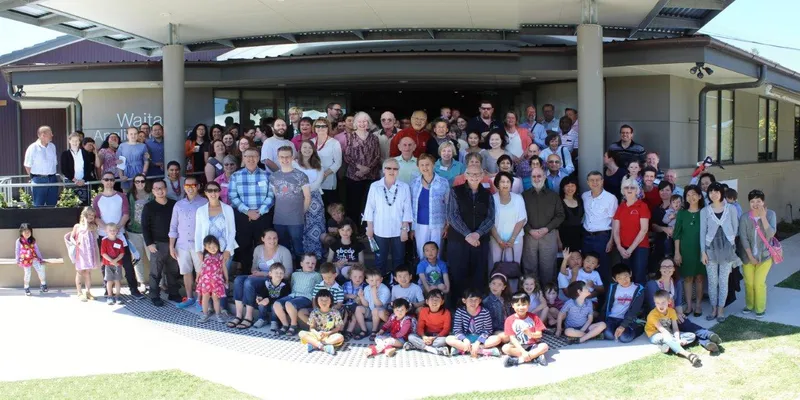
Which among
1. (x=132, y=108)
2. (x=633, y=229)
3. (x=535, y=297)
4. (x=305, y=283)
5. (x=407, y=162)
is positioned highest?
(x=132, y=108)

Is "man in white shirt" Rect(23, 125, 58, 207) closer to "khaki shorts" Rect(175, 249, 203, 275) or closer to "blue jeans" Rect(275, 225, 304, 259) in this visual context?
"khaki shorts" Rect(175, 249, 203, 275)

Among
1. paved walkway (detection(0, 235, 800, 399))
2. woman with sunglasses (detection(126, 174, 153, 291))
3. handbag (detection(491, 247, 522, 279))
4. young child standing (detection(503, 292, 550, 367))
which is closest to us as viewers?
paved walkway (detection(0, 235, 800, 399))

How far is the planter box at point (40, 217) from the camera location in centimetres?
923

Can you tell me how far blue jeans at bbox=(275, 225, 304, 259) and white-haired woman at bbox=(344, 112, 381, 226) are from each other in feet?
3.06

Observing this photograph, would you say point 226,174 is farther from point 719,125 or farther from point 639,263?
point 719,125

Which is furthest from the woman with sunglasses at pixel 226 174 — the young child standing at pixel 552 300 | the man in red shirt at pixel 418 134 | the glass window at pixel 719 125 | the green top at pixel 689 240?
the glass window at pixel 719 125

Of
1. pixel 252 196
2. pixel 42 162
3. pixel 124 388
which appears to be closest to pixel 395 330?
pixel 252 196

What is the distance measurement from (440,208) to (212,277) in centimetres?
255

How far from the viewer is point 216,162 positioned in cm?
898

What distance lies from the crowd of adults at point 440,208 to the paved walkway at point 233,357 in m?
0.60

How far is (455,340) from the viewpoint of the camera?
6.66 metres

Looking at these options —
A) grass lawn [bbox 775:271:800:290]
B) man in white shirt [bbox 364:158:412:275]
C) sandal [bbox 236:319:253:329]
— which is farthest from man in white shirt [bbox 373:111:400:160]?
grass lawn [bbox 775:271:800:290]

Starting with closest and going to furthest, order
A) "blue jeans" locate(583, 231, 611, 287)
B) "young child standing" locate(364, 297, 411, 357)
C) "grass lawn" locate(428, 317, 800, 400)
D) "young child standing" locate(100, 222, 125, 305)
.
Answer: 1. "grass lawn" locate(428, 317, 800, 400)
2. "young child standing" locate(364, 297, 411, 357)
3. "blue jeans" locate(583, 231, 611, 287)
4. "young child standing" locate(100, 222, 125, 305)

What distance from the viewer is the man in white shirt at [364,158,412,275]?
759 centimetres
